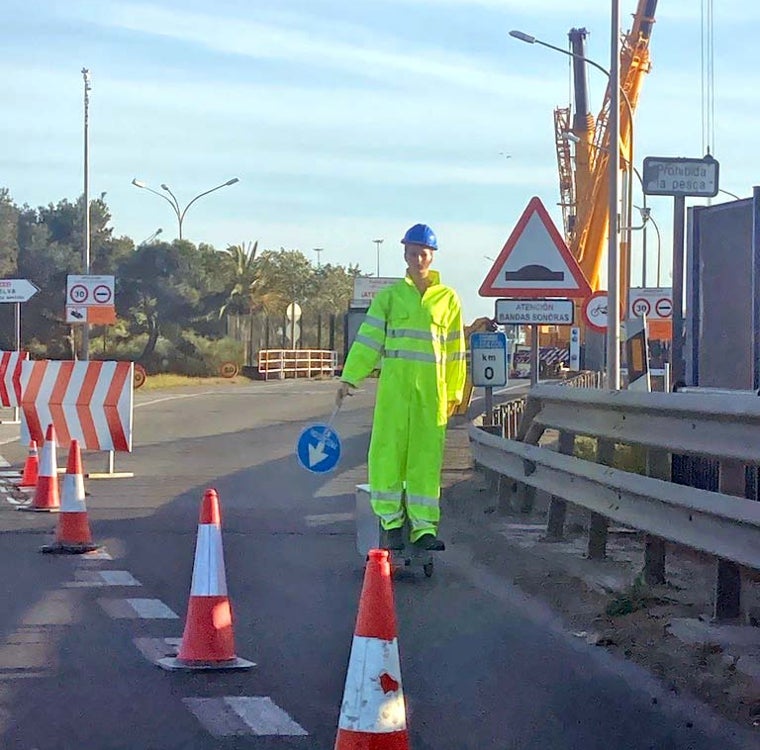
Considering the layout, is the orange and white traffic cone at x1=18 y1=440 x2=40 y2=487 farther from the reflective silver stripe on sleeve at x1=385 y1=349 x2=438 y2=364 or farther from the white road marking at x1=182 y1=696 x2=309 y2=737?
the white road marking at x1=182 y1=696 x2=309 y2=737

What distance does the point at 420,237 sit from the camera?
8844 mm

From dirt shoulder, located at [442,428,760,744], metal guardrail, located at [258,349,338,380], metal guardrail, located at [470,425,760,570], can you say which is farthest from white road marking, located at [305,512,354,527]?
metal guardrail, located at [258,349,338,380]

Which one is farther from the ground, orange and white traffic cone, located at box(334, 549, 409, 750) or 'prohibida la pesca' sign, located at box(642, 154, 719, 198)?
'prohibida la pesca' sign, located at box(642, 154, 719, 198)

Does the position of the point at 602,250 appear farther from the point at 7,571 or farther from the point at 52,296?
the point at 7,571

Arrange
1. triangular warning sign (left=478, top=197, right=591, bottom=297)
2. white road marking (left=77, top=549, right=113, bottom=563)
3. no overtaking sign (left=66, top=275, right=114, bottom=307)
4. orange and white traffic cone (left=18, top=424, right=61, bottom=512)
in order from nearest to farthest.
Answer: white road marking (left=77, top=549, right=113, bottom=563), triangular warning sign (left=478, top=197, right=591, bottom=297), orange and white traffic cone (left=18, top=424, right=61, bottom=512), no overtaking sign (left=66, top=275, right=114, bottom=307)

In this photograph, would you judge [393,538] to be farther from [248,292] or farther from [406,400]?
[248,292]

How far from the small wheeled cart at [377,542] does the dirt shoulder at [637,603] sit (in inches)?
22.5

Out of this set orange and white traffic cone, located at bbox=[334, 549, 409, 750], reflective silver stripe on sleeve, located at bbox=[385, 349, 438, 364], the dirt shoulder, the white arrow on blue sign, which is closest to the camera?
orange and white traffic cone, located at bbox=[334, 549, 409, 750]

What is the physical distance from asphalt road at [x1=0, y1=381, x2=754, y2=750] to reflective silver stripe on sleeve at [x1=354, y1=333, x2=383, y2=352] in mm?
1363

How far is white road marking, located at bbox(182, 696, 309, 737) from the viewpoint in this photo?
5359 millimetres

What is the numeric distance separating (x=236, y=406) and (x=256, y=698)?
27.2 meters

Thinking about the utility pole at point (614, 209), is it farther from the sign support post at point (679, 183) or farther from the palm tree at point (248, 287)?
the palm tree at point (248, 287)

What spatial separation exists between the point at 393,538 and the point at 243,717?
3.32 meters

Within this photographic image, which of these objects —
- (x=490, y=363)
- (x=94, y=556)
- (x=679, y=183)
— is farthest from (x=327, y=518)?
(x=679, y=183)
